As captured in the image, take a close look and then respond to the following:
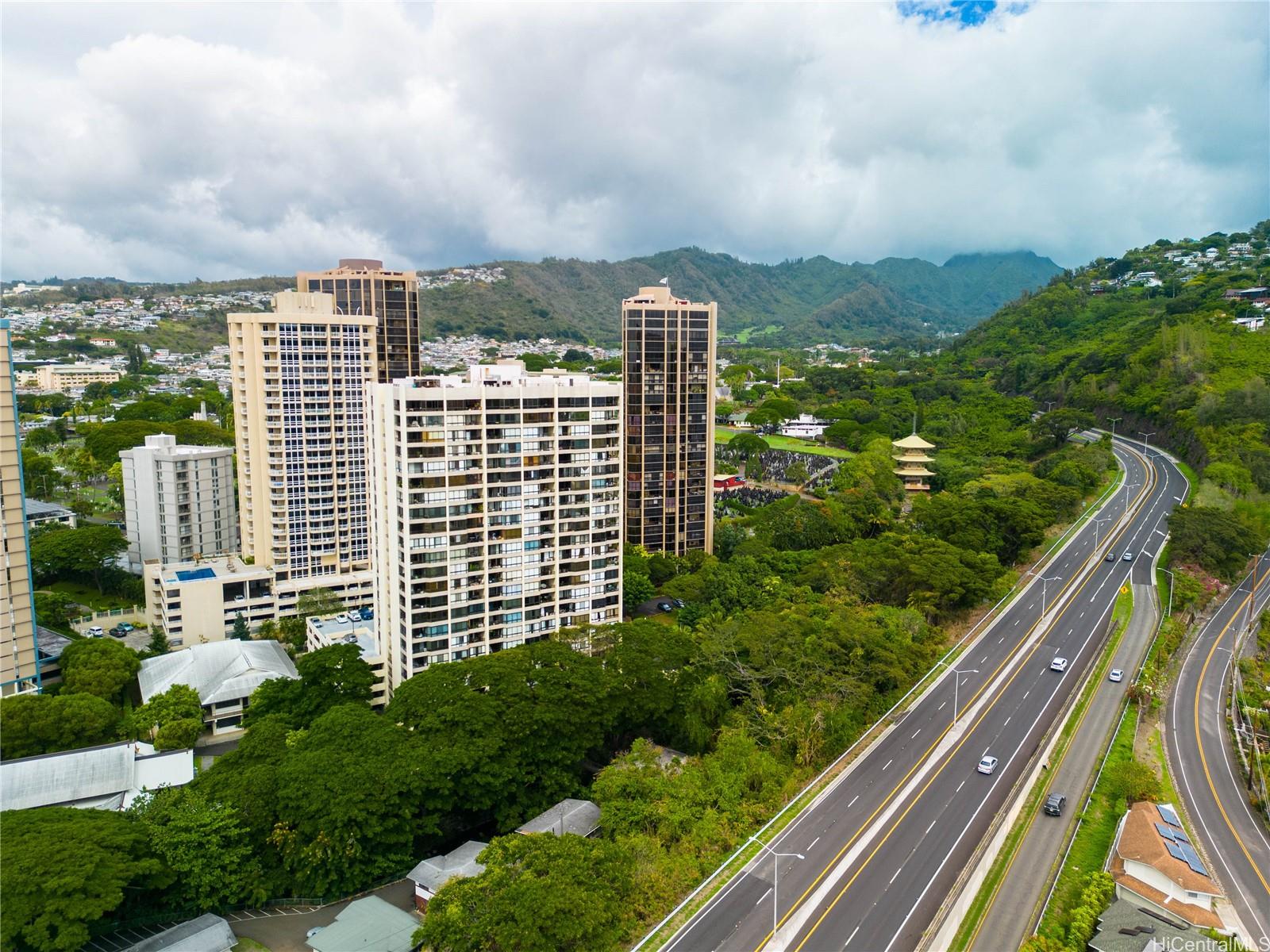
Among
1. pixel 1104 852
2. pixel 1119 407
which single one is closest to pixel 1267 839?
pixel 1104 852

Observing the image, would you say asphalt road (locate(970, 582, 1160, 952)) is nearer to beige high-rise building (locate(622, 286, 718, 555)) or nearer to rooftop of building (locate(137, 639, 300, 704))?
beige high-rise building (locate(622, 286, 718, 555))

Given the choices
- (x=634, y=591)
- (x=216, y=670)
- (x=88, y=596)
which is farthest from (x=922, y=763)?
(x=88, y=596)

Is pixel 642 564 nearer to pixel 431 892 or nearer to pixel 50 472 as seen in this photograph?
pixel 431 892

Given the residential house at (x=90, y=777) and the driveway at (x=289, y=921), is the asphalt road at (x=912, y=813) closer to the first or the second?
the driveway at (x=289, y=921)

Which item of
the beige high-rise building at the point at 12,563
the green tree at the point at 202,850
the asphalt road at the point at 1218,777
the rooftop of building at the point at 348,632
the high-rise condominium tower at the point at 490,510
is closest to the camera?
the green tree at the point at 202,850

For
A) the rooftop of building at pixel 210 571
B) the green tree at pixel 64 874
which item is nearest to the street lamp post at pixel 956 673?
the green tree at pixel 64 874

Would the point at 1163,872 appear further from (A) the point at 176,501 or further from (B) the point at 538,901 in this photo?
(A) the point at 176,501
